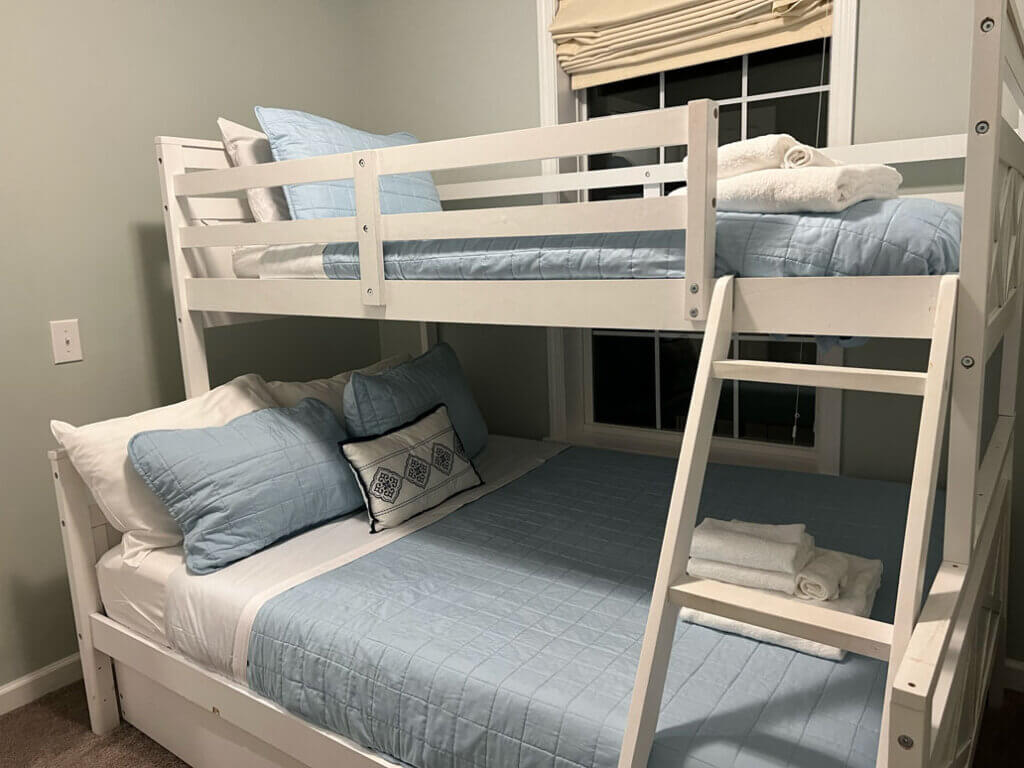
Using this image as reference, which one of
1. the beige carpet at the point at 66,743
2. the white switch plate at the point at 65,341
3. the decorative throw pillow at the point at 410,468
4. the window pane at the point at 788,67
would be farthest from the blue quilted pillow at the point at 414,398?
the window pane at the point at 788,67

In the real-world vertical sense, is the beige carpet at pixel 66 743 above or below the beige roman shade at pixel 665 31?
below

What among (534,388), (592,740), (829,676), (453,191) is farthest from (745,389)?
(592,740)

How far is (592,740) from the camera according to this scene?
1189mm

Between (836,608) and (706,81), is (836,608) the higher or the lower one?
the lower one

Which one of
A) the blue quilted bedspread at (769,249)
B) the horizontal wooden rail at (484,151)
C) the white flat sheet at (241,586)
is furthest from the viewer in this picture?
the white flat sheet at (241,586)

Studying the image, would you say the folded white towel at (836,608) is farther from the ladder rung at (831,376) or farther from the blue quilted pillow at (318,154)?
the blue quilted pillow at (318,154)

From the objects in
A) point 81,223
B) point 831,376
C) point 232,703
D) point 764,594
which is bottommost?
point 232,703

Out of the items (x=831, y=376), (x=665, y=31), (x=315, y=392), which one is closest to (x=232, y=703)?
(x=315, y=392)

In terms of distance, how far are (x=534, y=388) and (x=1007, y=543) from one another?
5.16ft

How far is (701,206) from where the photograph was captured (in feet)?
4.27

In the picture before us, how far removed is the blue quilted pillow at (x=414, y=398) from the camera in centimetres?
218

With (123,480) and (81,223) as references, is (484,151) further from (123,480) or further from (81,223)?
(81,223)

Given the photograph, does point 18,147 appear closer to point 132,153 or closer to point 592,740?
point 132,153

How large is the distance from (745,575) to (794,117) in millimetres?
1527
